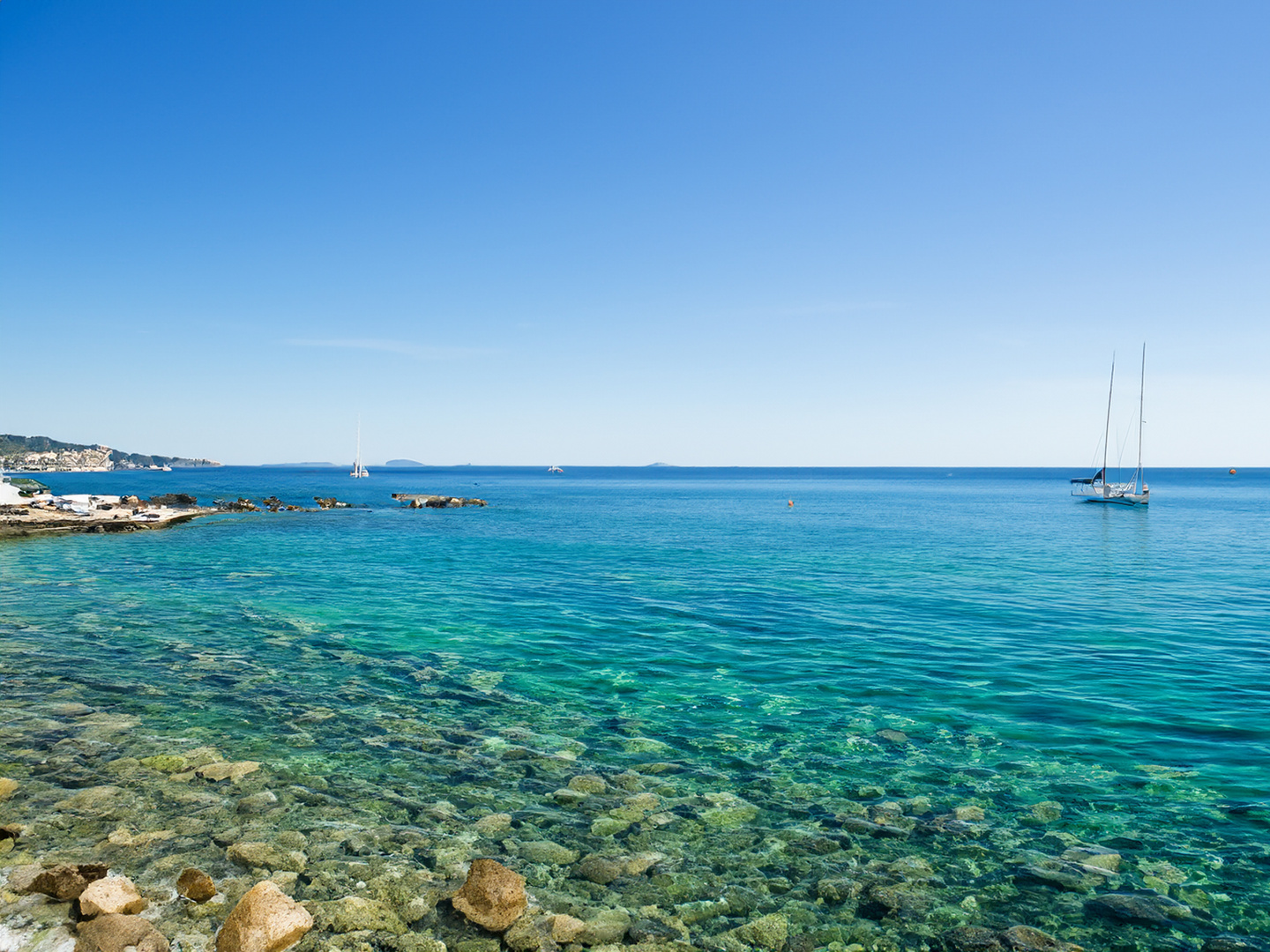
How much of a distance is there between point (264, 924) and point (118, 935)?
4.26 ft

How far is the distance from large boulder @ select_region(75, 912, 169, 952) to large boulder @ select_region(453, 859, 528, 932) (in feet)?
8.84

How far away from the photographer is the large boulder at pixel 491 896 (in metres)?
7.09

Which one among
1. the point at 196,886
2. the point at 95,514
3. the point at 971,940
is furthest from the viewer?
the point at 95,514

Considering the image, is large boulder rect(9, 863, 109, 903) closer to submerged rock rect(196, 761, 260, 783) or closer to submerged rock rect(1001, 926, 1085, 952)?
submerged rock rect(196, 761, 260, 783)

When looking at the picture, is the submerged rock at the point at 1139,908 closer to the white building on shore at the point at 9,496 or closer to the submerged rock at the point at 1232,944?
the submerged rock at the point at 1232,944

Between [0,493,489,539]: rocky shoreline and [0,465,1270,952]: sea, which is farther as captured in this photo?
[0,493,489,539]: rocky shoreline

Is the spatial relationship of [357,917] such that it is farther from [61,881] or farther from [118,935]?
[61,881]

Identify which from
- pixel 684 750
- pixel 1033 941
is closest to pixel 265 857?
pixel 684 750

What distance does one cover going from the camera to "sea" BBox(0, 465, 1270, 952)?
786 centimetres

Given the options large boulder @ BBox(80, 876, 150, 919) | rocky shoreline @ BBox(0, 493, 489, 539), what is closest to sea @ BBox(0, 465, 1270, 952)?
large boulder @ BBox(80, 876, 150, 919)

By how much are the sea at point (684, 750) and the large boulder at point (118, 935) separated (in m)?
0.41

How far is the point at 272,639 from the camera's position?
784 inches

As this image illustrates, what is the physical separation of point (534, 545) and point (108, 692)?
32713mm

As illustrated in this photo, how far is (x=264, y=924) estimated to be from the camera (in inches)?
259
